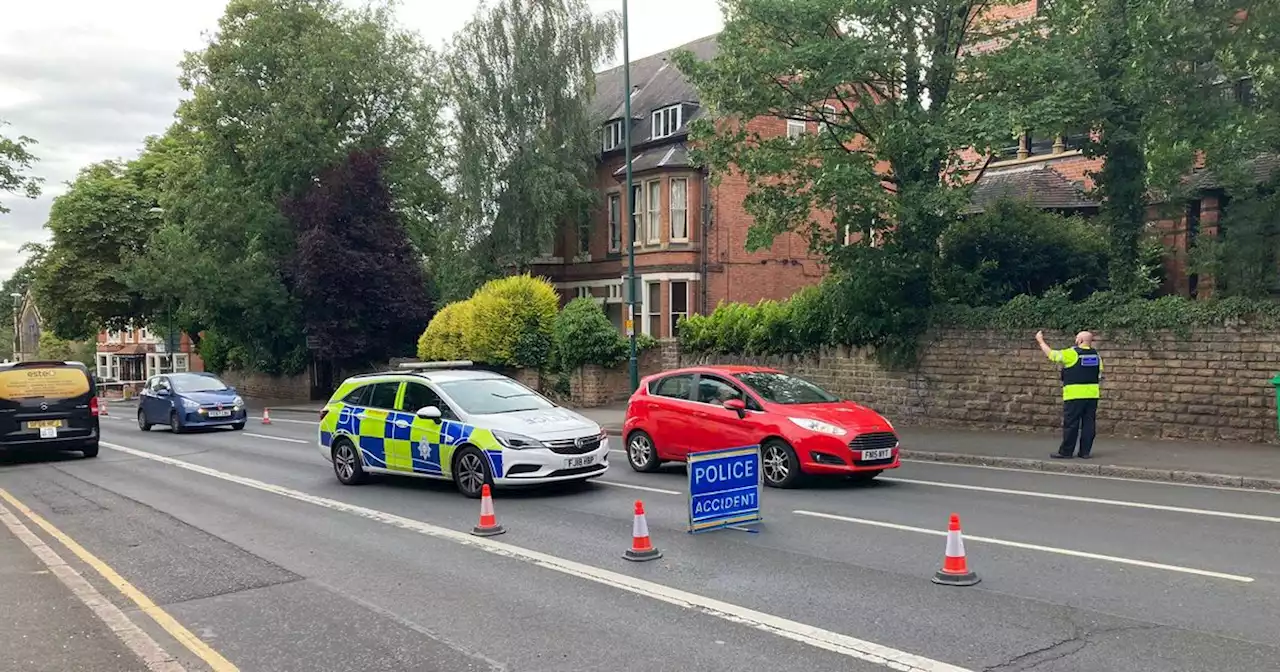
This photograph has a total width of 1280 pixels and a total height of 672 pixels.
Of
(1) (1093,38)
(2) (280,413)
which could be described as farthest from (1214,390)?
(2) (280,413)

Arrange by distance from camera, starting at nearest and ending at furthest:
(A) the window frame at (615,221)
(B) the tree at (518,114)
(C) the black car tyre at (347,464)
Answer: (C) the black car tyre at (347,464) → (B) the tree at (518,114) → (A) the window frame at (615,221)

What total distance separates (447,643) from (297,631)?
109 cm

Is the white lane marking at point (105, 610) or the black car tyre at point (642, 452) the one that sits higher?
the black car tyre at point (642, 452)

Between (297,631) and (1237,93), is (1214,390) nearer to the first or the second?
(1237,93)

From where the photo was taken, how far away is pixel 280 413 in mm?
33250

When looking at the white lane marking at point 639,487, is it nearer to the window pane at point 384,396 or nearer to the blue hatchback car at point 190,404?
the window pane at point 384,396

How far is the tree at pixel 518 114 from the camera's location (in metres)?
34.2

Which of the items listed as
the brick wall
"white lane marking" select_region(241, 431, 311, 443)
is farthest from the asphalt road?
"white lane marking" select_region(241, 431, 311, 443)

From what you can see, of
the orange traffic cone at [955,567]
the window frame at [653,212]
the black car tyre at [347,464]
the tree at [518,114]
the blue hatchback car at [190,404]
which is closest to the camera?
the orange traffic cone at [955,567]

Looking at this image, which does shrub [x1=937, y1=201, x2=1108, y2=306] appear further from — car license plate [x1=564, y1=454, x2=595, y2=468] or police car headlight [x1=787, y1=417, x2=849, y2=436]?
car license plate [x1=564, y1=454, x2=595, y2=468]

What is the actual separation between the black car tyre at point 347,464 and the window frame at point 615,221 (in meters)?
25.0

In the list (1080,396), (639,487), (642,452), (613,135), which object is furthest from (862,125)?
(613,135)

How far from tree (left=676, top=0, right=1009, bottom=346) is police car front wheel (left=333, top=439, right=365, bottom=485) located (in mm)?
9173

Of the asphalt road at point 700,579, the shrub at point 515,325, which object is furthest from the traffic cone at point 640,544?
the shrub at point 515,325
